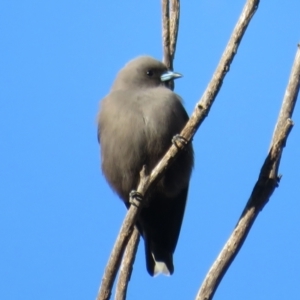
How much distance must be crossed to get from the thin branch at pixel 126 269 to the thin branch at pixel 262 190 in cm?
72

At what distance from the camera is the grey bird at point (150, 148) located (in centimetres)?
495

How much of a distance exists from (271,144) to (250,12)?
72 cm

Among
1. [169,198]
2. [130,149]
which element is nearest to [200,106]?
[130,149]

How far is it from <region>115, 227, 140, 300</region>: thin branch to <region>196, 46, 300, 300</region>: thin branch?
0.72 metres

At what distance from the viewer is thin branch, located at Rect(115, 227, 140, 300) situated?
3871mm

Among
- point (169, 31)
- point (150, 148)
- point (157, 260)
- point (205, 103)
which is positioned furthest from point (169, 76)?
point (205, 103)

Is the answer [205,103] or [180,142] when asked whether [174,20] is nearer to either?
[180,142]

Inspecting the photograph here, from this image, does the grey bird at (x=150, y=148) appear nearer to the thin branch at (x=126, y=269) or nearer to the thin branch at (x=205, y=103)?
the thin branch at (x=126, y=269)

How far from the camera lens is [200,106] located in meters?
3.74

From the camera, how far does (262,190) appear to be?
3670 millimetres

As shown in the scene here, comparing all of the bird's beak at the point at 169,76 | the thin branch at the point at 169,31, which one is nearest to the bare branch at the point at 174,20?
the thin branch at the point at 169,31

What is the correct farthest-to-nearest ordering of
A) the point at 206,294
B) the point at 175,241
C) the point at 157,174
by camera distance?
the point at 175,241 < the point at 157,174 < the point at 206,294

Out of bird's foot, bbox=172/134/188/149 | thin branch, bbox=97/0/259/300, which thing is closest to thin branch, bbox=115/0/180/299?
thin branch, bbox=97/0/259/300

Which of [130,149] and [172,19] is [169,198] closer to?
[130,149]
